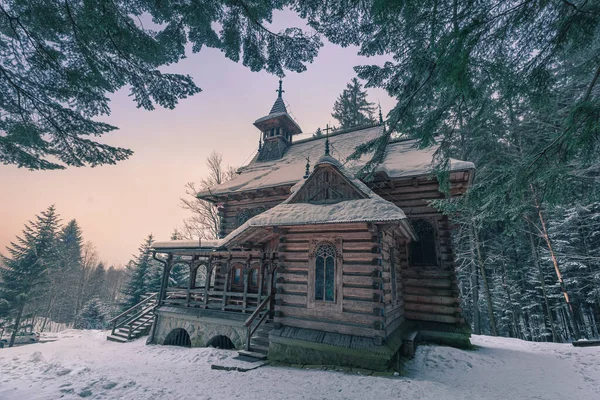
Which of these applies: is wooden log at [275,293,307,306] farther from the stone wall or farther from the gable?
the gable

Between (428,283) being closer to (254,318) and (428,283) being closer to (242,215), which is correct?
(254,318)

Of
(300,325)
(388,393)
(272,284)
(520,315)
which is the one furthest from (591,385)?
(520,315)

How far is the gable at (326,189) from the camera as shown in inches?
344

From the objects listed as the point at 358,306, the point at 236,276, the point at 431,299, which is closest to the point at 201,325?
the point at 236,276

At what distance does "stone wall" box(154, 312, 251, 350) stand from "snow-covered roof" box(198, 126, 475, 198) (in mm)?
6690

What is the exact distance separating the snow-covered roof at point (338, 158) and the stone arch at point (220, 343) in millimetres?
7435

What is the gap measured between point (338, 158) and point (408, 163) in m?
4.34

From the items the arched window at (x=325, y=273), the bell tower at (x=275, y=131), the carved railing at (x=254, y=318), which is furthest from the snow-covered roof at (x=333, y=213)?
the bell tower at (x=275, y=131)

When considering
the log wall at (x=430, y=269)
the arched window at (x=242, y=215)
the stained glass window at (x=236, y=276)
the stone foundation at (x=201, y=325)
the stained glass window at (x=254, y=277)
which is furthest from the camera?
the arched window at (x=242, y=215)

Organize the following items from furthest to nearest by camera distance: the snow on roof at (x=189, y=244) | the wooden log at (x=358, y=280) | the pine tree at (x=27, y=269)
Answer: the pine tree at (x=27, y=269)
the snow on roof at (x=189, y=244)
the wooden log at (x=358, y=280)

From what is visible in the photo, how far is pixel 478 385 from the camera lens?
632cm

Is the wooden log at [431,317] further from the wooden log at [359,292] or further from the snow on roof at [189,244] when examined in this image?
the snow on roof at [189,244]

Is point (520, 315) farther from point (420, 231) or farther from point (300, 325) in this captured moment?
point (300, 325)

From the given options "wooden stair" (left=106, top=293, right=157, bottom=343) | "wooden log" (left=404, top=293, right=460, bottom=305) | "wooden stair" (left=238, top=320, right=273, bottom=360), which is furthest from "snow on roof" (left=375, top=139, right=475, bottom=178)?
"wooden stair" (left=106, top=293, right=157, bottom=343)
